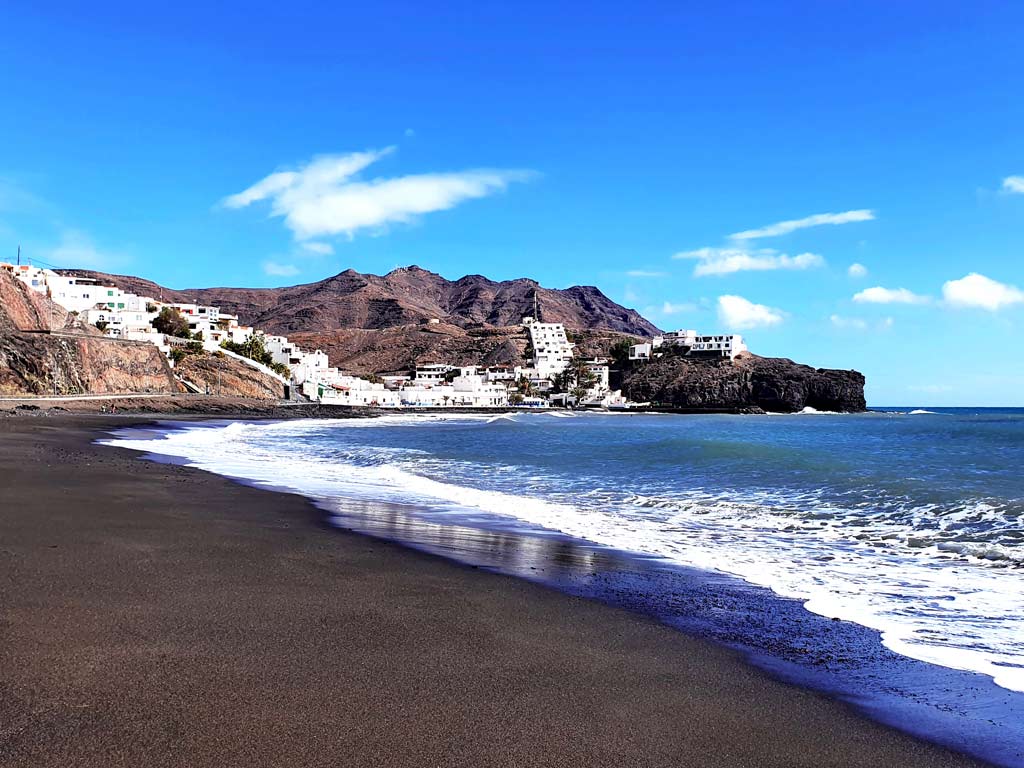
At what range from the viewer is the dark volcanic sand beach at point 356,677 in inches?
126

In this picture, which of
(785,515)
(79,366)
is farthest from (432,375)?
(785,515)

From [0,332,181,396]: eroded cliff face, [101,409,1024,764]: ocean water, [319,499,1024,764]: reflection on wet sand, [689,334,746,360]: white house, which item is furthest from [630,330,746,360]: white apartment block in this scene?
[319,499,1024,764]: reflection on wet sand

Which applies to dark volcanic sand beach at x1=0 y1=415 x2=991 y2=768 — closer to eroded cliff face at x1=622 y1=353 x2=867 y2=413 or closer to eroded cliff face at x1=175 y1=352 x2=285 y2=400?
eroded cliff face at x1=175 y1=352 x2=285 y2=400

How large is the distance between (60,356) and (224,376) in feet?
80.7

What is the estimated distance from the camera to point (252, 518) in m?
10.1

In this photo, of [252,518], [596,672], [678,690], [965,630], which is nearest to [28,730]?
[596,672]

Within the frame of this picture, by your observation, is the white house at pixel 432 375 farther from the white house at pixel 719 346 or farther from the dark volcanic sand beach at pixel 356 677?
the dark volcanic sand beach at pixel 356 677

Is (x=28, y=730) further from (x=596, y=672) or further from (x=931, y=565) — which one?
(x=931, y=565)

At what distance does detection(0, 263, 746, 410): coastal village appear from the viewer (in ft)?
266

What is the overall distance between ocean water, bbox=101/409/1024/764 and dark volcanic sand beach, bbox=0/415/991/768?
4.65 feet

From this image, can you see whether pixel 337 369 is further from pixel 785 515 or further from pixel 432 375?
pixel 785 515

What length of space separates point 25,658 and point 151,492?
29.4 feet

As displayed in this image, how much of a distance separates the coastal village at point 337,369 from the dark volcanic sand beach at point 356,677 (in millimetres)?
71843

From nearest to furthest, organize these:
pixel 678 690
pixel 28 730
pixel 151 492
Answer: pixel 28 730 → pixel 678 690 → pixel 151 492
